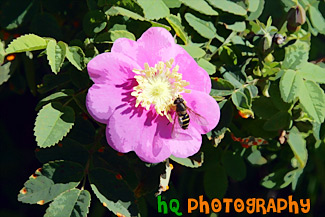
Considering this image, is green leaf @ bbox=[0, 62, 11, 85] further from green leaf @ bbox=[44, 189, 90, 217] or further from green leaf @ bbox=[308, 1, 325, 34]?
green leaf @ bbox=[308, 1, 325, 34]

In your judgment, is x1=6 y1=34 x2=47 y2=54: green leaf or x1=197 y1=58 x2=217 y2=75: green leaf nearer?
x1=6 y1=34 x2=47 y2=54: green leaf

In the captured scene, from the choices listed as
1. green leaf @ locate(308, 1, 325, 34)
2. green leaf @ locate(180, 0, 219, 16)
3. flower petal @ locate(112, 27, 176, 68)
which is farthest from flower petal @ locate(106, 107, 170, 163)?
green leaf @ locate(308, 1, 325, 34)

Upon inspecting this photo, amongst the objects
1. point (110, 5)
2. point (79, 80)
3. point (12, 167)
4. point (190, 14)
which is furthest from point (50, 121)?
point (12, 167)

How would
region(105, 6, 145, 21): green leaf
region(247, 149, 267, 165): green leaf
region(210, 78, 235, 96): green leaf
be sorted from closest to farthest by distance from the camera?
region(105, 6, 145, 21): green leaf
region(210, 78, 235, 96): green leaf
region(247, 149, 267, 165): green leaf

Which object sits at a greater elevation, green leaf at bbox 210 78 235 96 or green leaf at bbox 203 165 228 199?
green leaf at bbox 210 78 235 96

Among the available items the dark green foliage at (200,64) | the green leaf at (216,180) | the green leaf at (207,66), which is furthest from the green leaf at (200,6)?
the green leaf at (216,180)

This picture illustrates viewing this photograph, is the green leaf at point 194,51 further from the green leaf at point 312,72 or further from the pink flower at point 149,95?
the green leaf at point 312,72

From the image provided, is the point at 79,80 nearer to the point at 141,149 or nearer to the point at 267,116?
the point at 141,149
